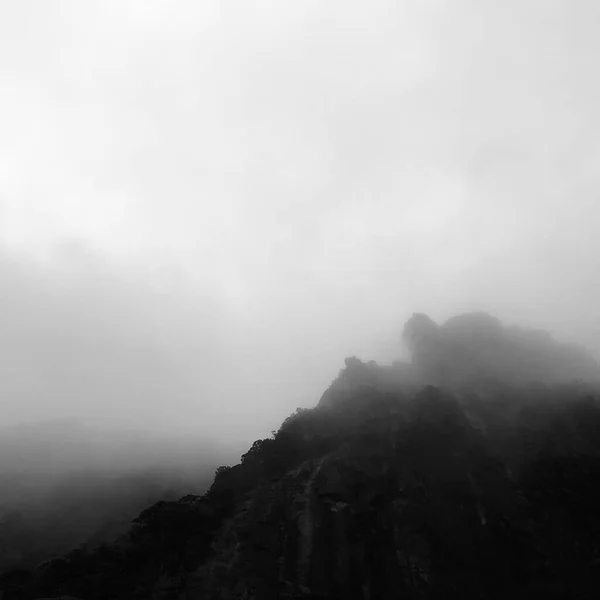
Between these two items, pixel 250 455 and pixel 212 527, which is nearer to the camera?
pixel 212 527

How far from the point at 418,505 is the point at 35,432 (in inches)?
3900

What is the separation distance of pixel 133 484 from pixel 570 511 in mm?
77119

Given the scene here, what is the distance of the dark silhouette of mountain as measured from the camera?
52812mm

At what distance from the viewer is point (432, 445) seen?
226ft

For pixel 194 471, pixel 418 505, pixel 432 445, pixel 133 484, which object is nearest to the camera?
pixel 418 505

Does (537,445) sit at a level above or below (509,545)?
above

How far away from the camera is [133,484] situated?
88.8 m

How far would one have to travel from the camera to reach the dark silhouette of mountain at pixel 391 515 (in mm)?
52812

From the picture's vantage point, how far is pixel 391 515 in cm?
6006

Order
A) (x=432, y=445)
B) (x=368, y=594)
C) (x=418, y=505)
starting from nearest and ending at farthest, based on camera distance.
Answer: (x=368, y=594), (x=418, y=505), (x=432, y=445)

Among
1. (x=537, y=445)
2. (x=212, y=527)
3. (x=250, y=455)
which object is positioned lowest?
(x=212, y=527)

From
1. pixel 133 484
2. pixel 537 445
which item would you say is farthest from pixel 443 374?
pixel 133 484

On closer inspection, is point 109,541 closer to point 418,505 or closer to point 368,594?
point 368,594

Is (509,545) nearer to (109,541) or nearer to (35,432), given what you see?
(109,541)
